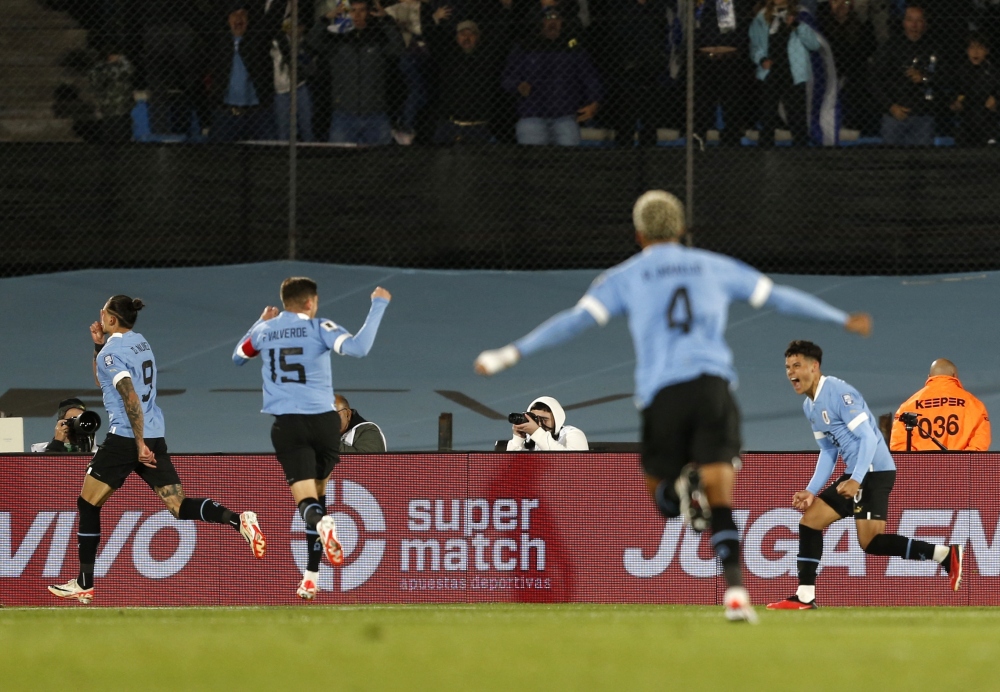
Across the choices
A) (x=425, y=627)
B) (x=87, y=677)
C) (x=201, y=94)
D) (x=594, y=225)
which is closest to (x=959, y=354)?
(x=594, y=225)

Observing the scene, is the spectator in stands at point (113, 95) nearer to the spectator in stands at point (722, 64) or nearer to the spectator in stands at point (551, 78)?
the spectator in stands at point (551, 78)

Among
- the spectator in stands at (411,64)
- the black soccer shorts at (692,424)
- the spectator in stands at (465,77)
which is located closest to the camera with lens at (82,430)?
the spectator in stands at (411,64)

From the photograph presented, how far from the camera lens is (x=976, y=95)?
17453mm

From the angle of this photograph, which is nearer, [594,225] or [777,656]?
[777,656]

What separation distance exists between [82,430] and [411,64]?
19.8ft

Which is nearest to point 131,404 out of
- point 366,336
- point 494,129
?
point 366,336

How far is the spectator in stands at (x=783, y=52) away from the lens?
17.2 m

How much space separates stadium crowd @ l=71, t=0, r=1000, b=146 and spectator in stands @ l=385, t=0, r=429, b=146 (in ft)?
0.07

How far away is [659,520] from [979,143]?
7360 mm

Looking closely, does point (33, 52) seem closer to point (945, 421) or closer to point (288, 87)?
point (288, 87)

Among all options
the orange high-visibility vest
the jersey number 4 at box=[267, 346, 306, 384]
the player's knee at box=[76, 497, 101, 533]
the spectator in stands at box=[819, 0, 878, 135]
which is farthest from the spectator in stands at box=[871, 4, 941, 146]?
the player's knee at box=[76, 497, 101, 533]

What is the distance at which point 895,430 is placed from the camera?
1373cm

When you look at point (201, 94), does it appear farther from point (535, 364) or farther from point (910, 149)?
point (910, 149)

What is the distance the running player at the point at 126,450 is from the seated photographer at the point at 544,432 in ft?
9.30
